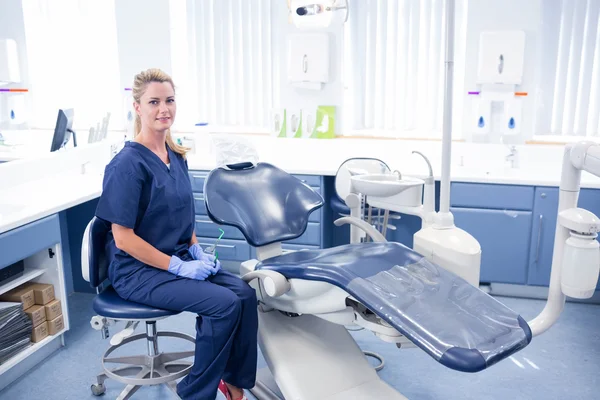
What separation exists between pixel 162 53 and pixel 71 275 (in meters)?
1.83

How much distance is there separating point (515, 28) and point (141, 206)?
273 cm

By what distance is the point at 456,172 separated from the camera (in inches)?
151

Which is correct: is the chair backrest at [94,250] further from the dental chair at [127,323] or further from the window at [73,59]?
the window at [73,59]

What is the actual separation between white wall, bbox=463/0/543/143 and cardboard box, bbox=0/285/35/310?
289 centimetres

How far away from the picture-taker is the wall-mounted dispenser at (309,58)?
4137mm

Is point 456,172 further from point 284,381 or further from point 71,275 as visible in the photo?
point 71,275

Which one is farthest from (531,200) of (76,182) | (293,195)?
(76,182)

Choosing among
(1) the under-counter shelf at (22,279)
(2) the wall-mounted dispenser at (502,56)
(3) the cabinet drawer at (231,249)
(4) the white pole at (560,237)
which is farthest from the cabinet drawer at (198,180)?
(4) the white pole at (560,237)

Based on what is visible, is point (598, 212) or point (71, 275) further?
point (71, 275)

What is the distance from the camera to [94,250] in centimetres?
230

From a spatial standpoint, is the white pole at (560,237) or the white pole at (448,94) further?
the white pole at (448,94)

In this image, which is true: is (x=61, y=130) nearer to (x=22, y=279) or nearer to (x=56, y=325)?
(x=22, y=279)

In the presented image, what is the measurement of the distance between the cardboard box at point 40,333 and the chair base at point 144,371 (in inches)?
17.8

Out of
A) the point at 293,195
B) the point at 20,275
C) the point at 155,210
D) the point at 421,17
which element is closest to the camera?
the point at 155,210
